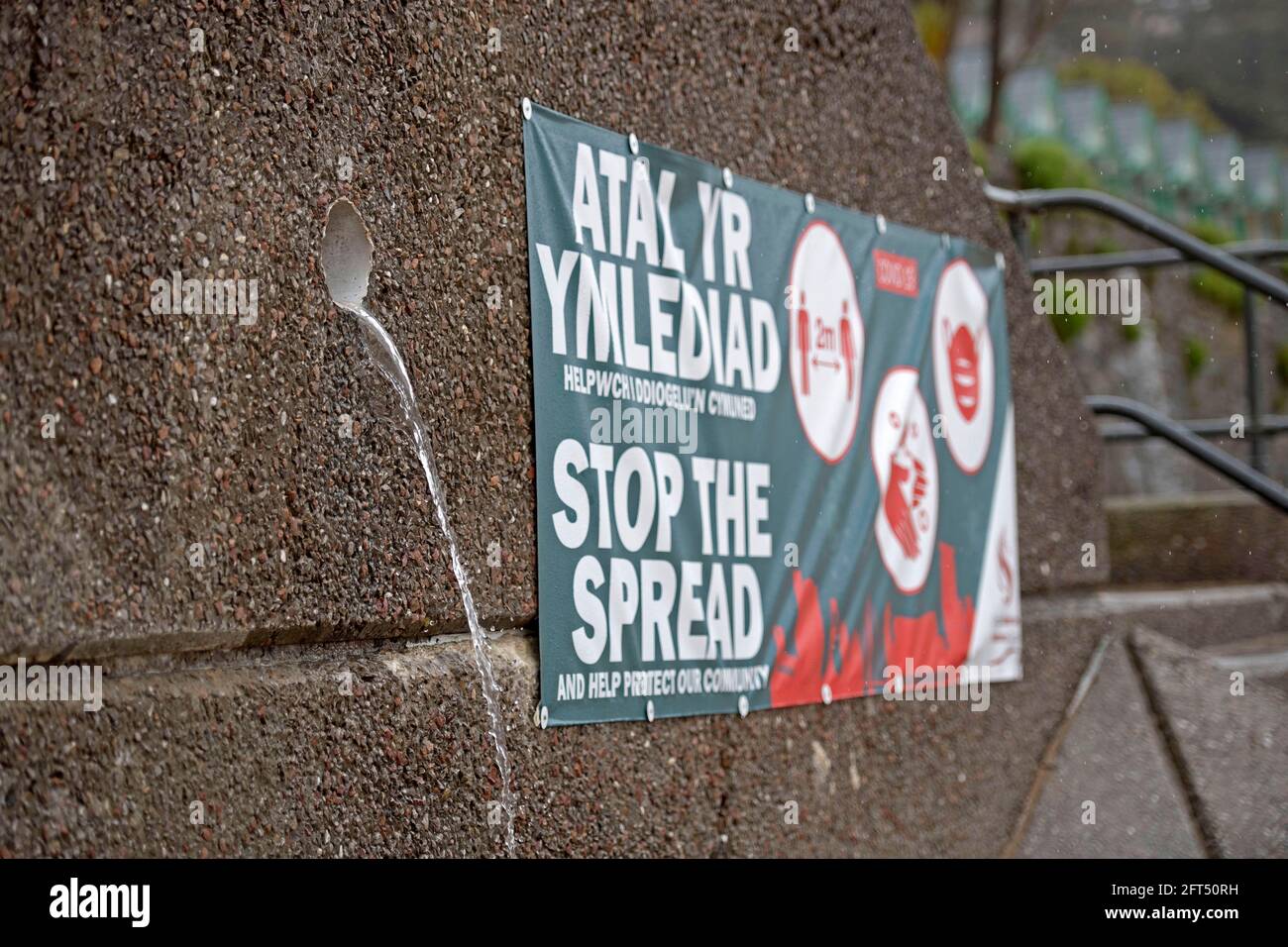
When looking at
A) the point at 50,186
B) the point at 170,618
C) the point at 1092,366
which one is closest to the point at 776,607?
the point at 170,618

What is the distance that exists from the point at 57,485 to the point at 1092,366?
50.4 feet

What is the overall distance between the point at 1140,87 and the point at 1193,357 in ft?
49.3

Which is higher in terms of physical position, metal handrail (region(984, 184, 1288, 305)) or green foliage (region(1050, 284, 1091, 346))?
green foliage (region(1050, 284, 1091, 346))

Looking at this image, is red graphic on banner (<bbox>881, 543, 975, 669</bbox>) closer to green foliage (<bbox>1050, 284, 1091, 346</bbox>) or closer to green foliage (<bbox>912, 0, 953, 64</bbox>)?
green foliage (<bbox>1050, 284, 1091, 346</bbox>)

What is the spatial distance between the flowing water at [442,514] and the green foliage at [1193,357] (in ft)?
55.4

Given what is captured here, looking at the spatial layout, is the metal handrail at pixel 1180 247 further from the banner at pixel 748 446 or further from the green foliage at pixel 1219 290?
the green foliage at pixel 1219 290

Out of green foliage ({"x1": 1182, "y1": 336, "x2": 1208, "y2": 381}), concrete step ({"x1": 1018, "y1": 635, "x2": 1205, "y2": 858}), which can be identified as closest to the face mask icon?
concrete step ({"x1": 1018, "y1": 635, "x2": 1205, "y2": 858})

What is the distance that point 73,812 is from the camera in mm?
2678

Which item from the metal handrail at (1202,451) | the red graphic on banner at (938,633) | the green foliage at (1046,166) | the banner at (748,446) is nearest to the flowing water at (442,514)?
the banner at (748,446)

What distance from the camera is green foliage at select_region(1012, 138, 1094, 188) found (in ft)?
54.3

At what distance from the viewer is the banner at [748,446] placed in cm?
374

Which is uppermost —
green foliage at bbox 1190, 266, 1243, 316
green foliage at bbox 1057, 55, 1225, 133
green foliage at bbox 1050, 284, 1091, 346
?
green foliage at bbox 1057, 55, 1225, 133

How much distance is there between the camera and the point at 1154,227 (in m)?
6.49

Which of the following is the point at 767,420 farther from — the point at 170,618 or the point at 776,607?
the point at 170,618
